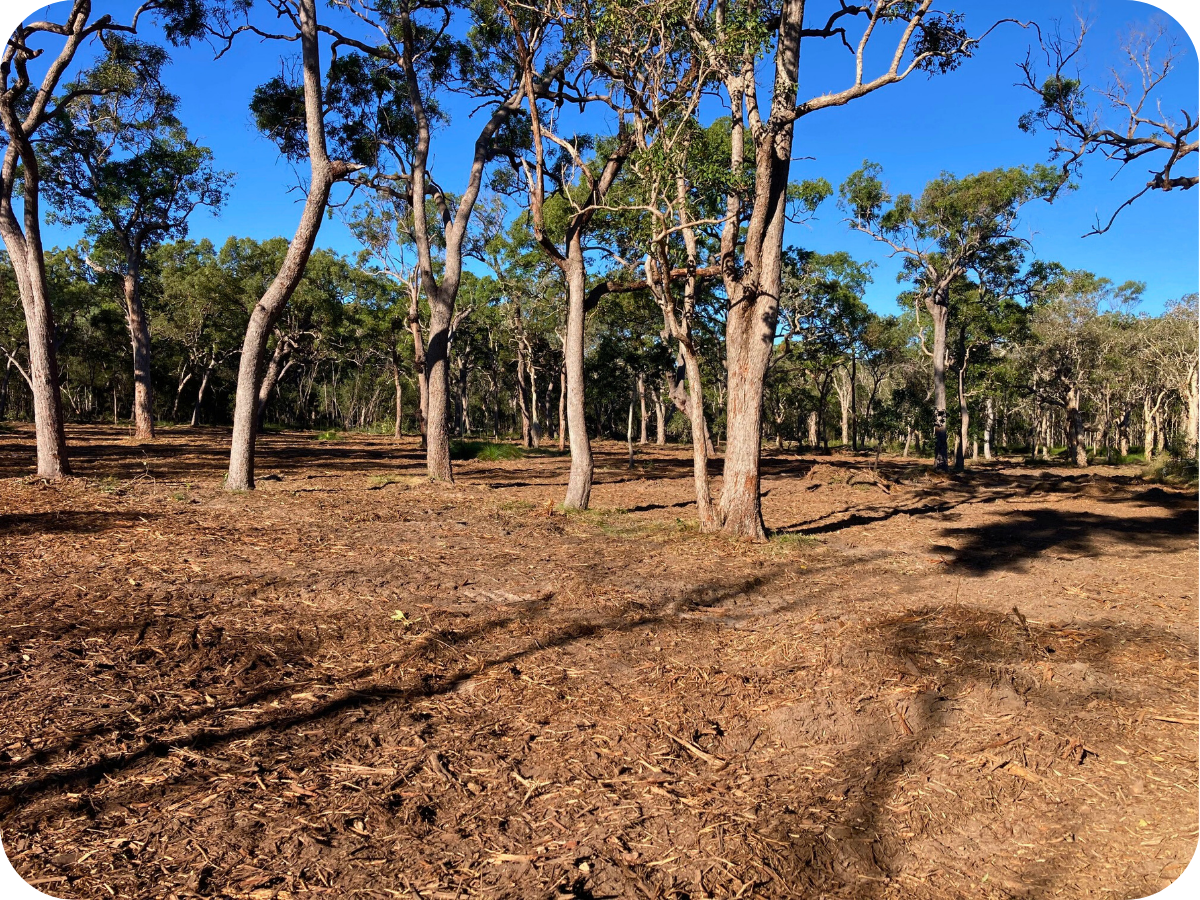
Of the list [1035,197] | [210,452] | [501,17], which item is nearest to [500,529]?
[501,17]

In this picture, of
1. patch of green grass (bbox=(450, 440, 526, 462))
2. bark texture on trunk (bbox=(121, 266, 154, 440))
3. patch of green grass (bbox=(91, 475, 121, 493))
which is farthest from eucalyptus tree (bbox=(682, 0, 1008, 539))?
bark texture on trunk (bbox=(121, 266, 154, 440))

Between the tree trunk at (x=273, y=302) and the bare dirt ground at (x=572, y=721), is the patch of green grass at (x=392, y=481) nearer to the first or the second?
the tree trunk at (x=273, y=302)

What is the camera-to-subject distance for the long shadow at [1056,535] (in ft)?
25.5

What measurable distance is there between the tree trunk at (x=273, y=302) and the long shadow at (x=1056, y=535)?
10.0 m

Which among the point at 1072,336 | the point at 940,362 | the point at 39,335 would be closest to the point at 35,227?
the point at 39,335

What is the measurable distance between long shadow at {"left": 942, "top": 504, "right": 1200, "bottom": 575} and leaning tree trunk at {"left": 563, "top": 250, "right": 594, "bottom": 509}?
5.40 metres

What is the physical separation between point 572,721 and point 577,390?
761 centimetres

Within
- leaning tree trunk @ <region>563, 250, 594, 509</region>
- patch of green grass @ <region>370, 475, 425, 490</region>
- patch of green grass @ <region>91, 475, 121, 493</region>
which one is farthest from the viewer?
patch of green grass @ <region>370, 475, 425, 490</region>

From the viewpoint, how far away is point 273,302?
9945mm

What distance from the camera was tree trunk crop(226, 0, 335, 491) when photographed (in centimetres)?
992

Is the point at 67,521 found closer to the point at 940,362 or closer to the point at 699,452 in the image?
the point at 699,452

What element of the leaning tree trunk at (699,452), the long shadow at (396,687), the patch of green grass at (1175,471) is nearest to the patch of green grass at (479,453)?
the leaning tree trunk at (699,452)

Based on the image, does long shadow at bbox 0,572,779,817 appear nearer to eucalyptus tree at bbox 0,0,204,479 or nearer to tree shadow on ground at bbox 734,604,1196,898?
tree shadow on ground at bbox 734,604,1196,898

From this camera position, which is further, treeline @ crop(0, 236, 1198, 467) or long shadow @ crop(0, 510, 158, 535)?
treeline @ crop(0, 236, 1198, 467)
